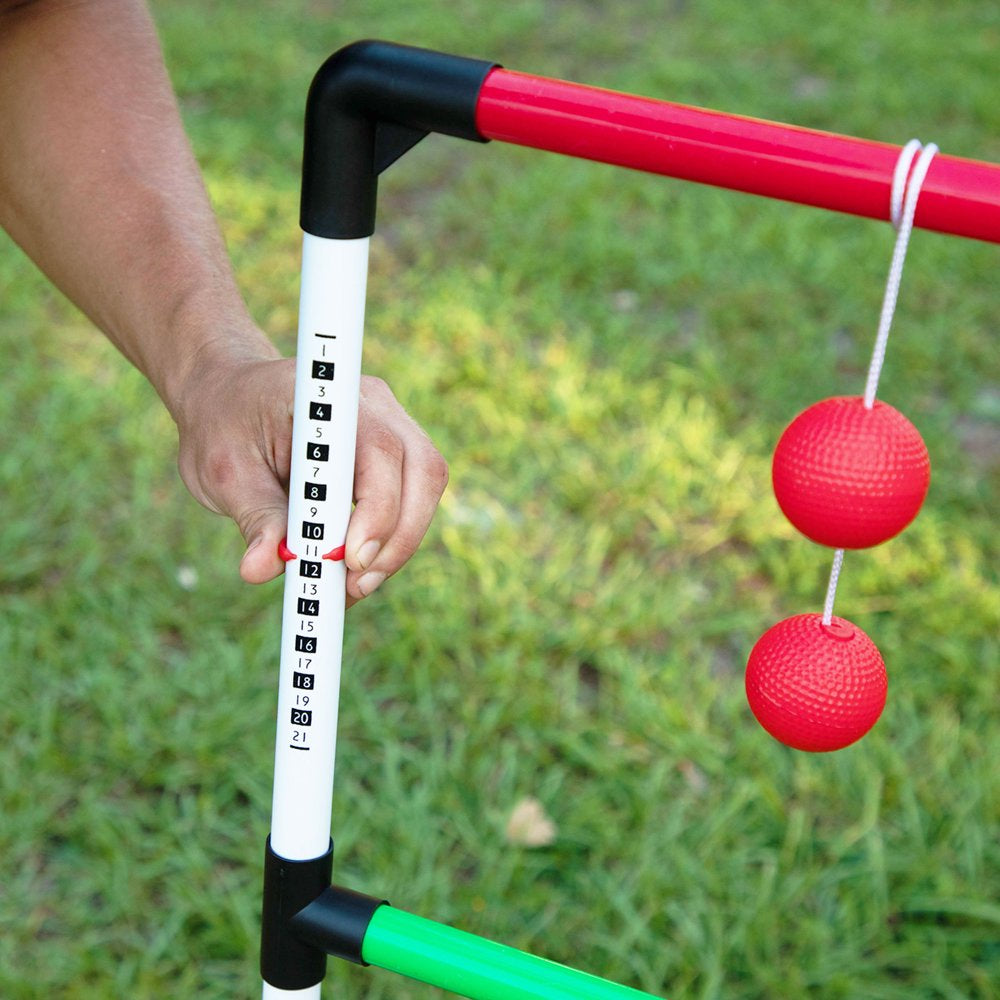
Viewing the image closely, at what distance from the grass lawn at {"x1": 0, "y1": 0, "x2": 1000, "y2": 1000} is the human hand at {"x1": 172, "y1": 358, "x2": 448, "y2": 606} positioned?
877 millimetres

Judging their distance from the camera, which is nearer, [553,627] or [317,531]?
[317,531]

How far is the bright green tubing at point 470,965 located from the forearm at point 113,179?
51cm

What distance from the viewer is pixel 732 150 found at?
0.87 metres

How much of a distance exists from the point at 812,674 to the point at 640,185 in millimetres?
2802

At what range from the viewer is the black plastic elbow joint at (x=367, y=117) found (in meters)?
0.92

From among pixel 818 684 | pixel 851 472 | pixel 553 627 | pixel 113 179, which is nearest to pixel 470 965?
pixel 818 684

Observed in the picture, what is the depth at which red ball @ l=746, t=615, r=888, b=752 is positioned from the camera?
3.24 feet

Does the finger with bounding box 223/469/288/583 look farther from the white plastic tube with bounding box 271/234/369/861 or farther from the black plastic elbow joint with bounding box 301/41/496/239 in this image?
the black plastic elbow joint with bounding box 301/41/496/239

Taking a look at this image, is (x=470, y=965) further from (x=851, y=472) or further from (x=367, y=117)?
(x=367, y=117)

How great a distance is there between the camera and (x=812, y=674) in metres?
0.99

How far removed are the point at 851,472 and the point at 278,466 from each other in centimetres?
48

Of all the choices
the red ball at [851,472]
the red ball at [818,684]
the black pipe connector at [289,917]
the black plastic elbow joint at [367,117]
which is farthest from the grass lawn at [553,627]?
the black plastic elbow joint at [367,117]

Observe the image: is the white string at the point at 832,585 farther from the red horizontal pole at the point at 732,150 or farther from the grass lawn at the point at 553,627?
the grass lawn at the point at 553,627

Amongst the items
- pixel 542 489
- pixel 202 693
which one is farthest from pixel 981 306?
pixel 202 693
